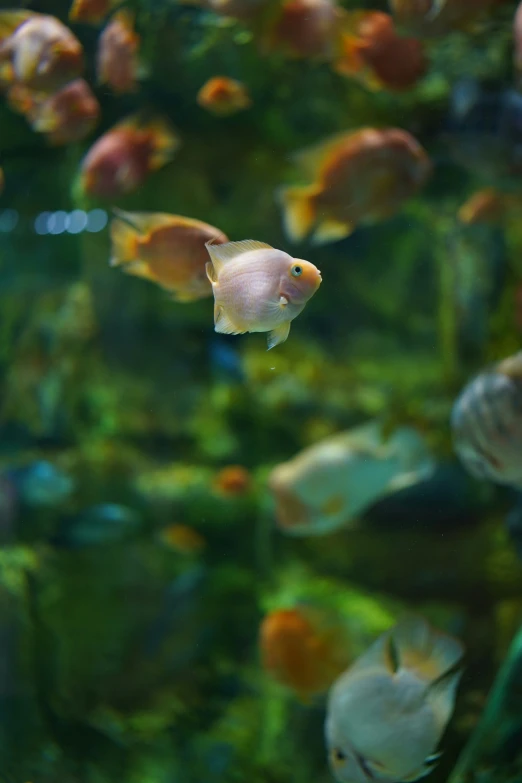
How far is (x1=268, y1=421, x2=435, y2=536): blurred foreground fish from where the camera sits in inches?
126

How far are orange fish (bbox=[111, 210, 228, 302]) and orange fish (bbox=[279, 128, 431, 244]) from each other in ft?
2.16

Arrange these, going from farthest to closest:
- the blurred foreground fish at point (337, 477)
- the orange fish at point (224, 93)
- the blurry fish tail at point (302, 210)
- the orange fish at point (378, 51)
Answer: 1. the orange fish at point (224, 93)
2. the blurred foreground fish at point (337, 477)
3. the orange fish at point (378, 51)
4. the blurry fish tail at point (302, 210)

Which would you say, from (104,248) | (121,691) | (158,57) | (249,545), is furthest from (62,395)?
(158,57)

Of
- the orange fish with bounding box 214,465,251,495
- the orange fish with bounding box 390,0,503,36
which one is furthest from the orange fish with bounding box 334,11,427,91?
the orange fish with bounding box 214,465,251,495

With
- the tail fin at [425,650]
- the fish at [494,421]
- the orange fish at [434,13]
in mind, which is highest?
the orange fish at [434,13]

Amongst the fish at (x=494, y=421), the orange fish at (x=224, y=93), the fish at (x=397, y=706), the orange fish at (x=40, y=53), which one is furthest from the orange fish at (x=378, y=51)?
the fish at (x=397, y=706)

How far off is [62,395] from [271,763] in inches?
150

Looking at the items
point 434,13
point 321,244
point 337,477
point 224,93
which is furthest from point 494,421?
point 224,93

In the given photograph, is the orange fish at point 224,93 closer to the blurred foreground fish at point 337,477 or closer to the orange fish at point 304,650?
the blurred foreground fish at point 337,477

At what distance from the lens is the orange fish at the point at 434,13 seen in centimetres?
256

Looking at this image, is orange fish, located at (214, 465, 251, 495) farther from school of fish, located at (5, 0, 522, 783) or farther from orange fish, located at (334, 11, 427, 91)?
orange fish, located at (334, 11, 427, 91)

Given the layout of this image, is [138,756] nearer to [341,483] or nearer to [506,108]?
[341,483]

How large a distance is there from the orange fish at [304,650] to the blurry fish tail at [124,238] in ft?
6.20

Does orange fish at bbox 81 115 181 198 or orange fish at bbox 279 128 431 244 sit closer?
orange fish at bbox 279 128 431 244
